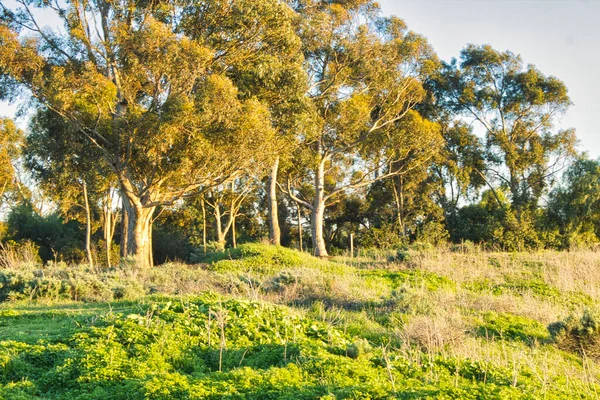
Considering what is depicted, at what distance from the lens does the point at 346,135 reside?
88.1 ft

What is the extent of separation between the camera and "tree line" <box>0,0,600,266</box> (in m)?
18.1

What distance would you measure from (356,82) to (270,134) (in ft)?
31.7

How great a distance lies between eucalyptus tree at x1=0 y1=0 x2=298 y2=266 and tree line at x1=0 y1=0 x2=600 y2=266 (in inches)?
2.6

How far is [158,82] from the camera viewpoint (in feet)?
61.4

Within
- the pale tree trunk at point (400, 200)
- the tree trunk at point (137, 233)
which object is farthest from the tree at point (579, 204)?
the tree trunk at point (137, 233)

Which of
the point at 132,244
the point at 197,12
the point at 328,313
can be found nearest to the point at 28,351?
the point at 328,313

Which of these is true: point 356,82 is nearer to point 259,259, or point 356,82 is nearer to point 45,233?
point 259,259

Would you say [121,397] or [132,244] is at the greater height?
[132,244]

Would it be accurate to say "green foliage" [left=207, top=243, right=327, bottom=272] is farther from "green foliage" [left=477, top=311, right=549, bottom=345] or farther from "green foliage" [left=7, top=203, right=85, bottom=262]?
"green foliage" [left=7, top=203, right=85, bottom=262]

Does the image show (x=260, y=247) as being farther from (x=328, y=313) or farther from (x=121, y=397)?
(x=121, y=397)

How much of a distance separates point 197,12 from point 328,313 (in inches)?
500

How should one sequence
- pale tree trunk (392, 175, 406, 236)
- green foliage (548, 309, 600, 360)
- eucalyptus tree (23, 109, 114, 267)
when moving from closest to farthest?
green foliage (548, 309, 600, 360) < eucalyptus tree (23, 109, 114, 267) < pale tree trunk (392, 175, 406, 236)

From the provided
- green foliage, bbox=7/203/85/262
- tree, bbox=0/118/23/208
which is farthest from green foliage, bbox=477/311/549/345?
green foliage, bbox=7/203/85/262

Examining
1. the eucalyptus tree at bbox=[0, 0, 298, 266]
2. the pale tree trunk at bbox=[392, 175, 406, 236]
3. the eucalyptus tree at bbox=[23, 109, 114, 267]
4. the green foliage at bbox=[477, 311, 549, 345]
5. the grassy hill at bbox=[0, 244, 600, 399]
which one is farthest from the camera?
the pale tree trunk at bbox=[392, 175, 406, 236]
